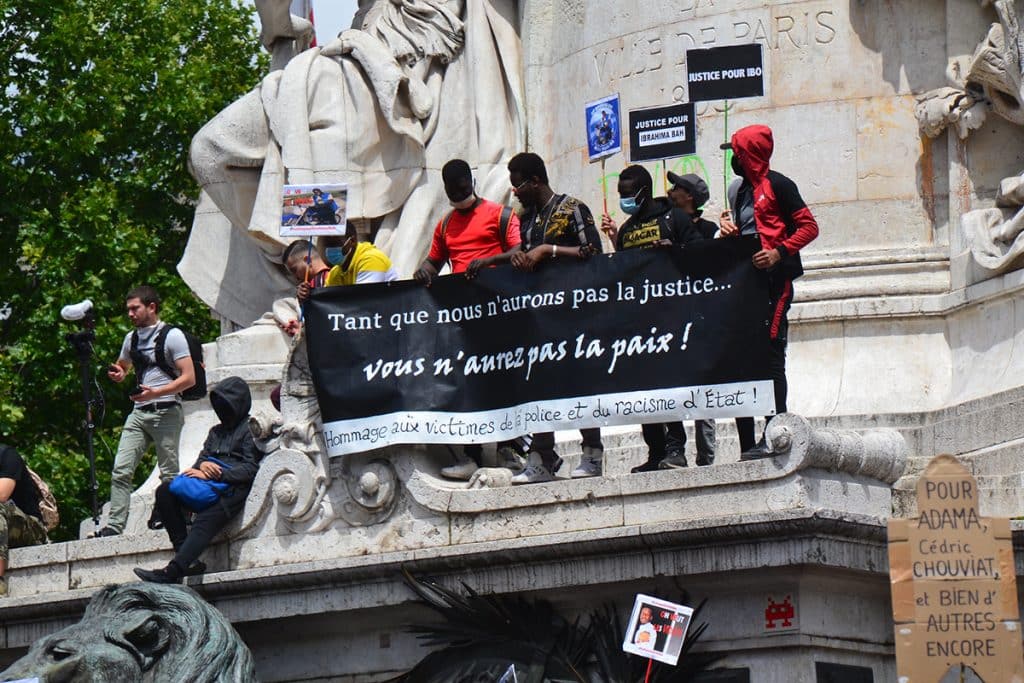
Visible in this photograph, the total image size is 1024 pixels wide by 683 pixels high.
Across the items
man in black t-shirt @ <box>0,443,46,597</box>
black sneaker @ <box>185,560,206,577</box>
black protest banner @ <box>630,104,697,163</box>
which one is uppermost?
black protest banner @ <box>630,104,697,163</box>

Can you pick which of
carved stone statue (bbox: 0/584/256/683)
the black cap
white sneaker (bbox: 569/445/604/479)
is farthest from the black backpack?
the black cap

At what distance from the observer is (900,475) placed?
18.9 meters

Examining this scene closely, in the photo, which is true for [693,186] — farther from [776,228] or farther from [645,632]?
[645,632]

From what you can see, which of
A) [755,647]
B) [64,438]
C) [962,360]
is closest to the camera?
[755,647]

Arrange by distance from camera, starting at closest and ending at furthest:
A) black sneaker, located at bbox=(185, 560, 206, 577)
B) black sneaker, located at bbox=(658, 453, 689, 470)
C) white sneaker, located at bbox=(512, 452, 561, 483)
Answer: black sneaker, located at bbox=(658, 453, 689, 470), white sneaker, located at bbox=(512, 452, 561, 483), black sneaker, located at bbox=(185, 560, 206, 577)

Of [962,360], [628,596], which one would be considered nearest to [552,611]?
[628,596]

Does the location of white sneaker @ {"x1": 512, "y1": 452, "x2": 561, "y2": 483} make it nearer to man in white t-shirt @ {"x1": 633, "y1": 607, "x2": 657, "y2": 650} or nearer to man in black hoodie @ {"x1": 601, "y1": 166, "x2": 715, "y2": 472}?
man in black hoodie @ {"x1": 601, "y1": 166, "x2": 715, "y2": 472}

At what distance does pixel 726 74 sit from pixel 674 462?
3001mm

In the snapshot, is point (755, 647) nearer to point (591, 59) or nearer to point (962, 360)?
point (962, 360)

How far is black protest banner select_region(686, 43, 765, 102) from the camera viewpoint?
2023 centimetres

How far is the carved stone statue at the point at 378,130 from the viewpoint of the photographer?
23.8m

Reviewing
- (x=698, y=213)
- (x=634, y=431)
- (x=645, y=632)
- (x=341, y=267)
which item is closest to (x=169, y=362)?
(x=341, y=267)

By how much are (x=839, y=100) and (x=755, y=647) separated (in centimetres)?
578

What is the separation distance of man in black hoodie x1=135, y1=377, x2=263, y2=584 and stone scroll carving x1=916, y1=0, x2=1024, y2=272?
5.23 metres
